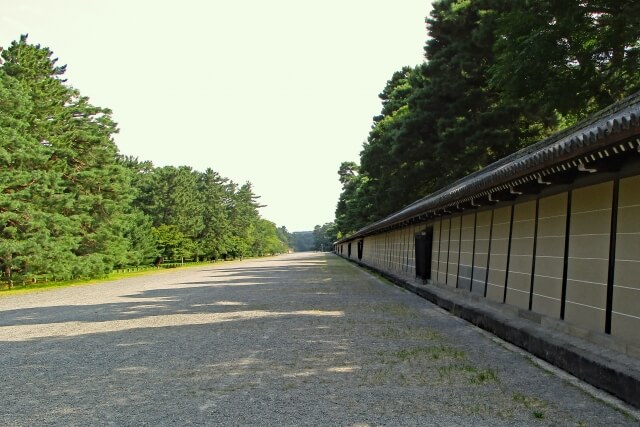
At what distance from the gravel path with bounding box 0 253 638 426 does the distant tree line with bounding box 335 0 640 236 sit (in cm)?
975

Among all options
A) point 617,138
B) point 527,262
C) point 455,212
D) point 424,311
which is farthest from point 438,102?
point 617,138

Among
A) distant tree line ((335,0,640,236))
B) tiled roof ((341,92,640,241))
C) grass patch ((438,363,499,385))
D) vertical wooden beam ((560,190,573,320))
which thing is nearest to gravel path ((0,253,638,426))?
grass patch ((438,363,499,385))

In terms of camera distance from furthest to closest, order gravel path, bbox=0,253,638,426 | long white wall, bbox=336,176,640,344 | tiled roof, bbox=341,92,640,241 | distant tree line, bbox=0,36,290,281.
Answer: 1. distant tree line, bbox=0,36,290,281
2. long white wall, bbox=336,176,640,344
3. tiled roof, bbox=341,92,640,241
4. gravel path, bbox=0,253,638,426

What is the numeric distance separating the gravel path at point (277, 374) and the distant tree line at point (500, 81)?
9.75 metres

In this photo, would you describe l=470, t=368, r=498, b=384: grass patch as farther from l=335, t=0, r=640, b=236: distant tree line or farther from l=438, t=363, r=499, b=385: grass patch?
l=335, t=0, r=640, b=236: distant tree line

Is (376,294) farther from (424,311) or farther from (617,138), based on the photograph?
(617,138)

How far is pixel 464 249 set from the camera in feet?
47.7

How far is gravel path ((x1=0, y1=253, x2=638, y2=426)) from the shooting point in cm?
466

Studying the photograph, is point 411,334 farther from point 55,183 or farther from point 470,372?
point 55,183

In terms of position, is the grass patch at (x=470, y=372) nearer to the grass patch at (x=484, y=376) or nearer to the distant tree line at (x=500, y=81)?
the grass patch at (x=484, y=376)

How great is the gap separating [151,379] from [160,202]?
176 feet

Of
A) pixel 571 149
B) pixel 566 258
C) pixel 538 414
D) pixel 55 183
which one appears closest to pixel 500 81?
pixel 566 258

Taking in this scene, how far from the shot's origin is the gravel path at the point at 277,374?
466cm

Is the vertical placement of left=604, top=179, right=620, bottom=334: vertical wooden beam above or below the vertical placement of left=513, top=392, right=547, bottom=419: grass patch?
above
